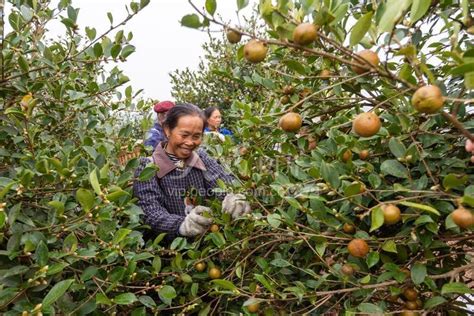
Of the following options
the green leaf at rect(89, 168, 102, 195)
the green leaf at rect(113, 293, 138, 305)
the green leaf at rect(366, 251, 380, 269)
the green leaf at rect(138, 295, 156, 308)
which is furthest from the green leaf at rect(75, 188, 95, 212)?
the green leaf at rect(366, 251, 380, 269)

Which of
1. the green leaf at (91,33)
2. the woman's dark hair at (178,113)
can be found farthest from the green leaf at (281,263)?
the green leaf at (91,33)

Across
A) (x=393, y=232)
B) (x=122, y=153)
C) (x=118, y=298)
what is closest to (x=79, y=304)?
(x=118, y=298)

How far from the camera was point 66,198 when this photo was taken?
1.36m

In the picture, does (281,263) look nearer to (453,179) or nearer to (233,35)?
(453,179)

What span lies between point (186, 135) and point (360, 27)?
4.36 ft

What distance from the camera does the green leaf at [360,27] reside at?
3.02ft

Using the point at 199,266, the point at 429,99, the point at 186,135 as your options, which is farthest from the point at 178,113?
the point at 429,99

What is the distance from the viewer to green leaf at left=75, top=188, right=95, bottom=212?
1139mm

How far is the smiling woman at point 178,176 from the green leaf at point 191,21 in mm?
1111

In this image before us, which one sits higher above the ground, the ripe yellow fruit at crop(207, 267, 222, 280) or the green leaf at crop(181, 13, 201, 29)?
the green leaf at crop(181, 13, 201, 29)

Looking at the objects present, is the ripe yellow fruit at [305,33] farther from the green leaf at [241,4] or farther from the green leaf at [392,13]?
the green leaf at [241,4]

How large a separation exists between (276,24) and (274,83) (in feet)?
2.53

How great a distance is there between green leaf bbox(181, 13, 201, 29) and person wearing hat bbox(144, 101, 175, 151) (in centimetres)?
201

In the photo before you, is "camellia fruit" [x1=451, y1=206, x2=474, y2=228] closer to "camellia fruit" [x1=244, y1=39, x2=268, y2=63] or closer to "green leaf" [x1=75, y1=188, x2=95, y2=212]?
"camellia fruit" [x1=244, y1=39, x2=268, y2=63]
